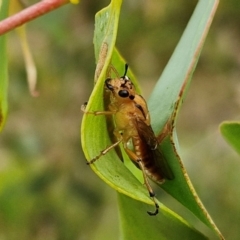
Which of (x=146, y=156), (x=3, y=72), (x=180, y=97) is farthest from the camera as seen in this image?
(x=146, y=156)

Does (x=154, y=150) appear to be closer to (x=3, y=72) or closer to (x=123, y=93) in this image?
(x=123, y=93)

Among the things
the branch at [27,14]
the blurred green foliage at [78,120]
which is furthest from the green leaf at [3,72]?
the blurred green foliage at [78,120]

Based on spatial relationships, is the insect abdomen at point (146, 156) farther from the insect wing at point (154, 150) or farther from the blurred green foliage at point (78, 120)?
the blurred green foliage at point (78, 120)

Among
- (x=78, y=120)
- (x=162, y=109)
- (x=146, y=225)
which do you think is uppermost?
(x=162, y=109)

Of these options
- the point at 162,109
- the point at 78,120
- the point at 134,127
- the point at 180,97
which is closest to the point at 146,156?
the point at 134,127

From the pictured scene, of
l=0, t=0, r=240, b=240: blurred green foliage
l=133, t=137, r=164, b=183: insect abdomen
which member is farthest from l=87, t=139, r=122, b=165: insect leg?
l=0, t=0, r=240, b=240: blurred green foliage

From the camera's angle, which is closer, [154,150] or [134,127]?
[154,150]

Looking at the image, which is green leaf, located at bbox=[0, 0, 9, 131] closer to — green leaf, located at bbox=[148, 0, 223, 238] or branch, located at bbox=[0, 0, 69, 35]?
branch, located at bbox=[0, 0, 69, 35]
